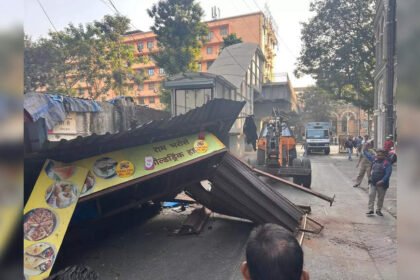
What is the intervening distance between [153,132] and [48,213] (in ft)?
7.11

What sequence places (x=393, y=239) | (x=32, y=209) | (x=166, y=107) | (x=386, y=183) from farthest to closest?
(x=166, y=107) → (x=386, y=183) → (x=393, y=239) → (x=32, y=209)

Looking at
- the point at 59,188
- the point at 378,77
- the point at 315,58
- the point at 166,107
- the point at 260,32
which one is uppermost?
the point at 260,32

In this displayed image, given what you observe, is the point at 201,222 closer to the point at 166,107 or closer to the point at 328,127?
the point at 166,107

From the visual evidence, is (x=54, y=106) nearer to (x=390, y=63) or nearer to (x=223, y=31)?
(x=390, y=63)

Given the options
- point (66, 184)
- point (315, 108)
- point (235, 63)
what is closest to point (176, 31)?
point (235, 63)

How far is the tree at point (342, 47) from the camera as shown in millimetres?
25797

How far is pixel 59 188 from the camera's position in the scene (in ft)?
13.1

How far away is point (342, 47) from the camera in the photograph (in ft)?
85.3

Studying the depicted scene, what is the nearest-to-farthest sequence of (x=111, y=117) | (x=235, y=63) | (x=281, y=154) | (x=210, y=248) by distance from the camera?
(x=210, y=248)
(x=281, y=154)
(x=111, y=117)
(x=235, y=63)

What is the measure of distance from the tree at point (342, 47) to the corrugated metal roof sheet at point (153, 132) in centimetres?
2273

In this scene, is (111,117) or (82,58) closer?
(111,117)

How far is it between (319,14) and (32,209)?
2857cm

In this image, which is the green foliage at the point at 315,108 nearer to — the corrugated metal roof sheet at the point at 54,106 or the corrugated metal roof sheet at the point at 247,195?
the corrugated metal roof sheet at the point at 54,106

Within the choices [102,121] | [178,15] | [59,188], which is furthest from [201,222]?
[178,15]
